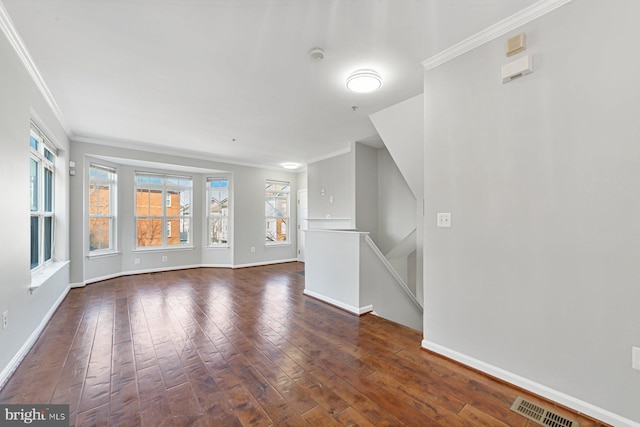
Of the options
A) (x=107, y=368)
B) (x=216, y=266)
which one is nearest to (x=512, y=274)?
(x=107, y=368)

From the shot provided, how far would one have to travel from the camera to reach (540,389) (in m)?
1.67

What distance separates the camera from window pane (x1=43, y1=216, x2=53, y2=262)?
11.3ft

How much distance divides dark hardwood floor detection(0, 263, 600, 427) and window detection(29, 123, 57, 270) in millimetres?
841

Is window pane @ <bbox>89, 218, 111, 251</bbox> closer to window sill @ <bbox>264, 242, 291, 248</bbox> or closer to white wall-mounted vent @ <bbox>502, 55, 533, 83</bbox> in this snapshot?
window sill @ <bbox>264, 242, 291, 248</bbox>

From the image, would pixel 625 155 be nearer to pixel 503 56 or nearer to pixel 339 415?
pixel 503 56

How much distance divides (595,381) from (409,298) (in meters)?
2.43

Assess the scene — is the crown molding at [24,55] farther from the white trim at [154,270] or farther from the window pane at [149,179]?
the white trim at [154,270]

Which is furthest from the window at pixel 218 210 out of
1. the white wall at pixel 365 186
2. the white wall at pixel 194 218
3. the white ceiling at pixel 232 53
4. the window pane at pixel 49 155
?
the white wall at pixel 365 186

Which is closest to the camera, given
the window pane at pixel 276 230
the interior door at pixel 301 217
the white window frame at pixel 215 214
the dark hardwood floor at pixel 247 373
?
the dark hardwood floor at pixel 247 373

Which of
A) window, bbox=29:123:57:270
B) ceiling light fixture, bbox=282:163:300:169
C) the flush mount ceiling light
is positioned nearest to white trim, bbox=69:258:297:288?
window, bbox=29:123:57:270

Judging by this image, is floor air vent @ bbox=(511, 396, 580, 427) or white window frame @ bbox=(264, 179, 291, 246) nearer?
floor air vent @ bbox=(511, 396, 580, 427)

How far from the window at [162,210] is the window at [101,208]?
447 millimetres

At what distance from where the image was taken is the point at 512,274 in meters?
1.81

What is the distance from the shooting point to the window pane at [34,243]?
2.87m
